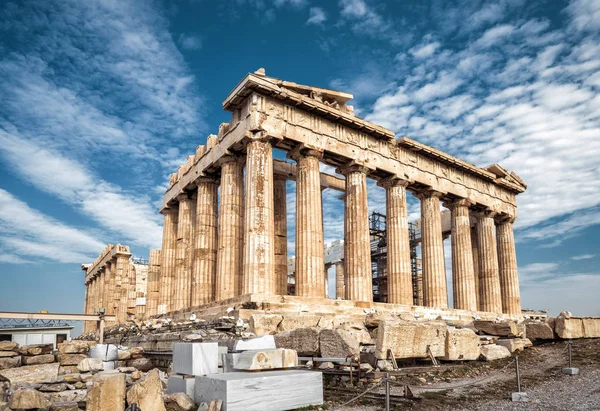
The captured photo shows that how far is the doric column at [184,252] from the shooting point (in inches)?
1021

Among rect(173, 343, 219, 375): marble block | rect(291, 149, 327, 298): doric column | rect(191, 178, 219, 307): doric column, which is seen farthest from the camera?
rect(191, 178, 219, 307): doric column

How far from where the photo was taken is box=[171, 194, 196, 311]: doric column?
2594cm

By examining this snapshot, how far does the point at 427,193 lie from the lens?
27594 millimetres

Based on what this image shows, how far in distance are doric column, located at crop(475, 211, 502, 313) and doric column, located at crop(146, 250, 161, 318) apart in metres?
20.3

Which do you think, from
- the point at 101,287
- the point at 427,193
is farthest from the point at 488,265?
the point at 101,287

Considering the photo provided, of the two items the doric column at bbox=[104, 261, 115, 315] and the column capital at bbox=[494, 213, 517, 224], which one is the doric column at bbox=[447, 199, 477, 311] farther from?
the doric column at bbox=[104, 261, 115, 315]

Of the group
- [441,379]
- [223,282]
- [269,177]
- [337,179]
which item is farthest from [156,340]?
[337,179]

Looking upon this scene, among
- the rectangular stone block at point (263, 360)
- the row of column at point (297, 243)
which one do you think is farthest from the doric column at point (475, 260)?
the rectangular stone block at point (263, 360)

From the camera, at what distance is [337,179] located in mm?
28609

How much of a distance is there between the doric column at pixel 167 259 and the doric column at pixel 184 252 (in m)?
0.97

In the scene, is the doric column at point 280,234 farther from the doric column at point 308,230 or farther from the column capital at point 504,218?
the column capital at point 504,218

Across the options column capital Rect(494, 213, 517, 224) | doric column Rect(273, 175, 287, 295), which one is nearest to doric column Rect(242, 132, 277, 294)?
doric column Rect(273, 175, 287, 295)

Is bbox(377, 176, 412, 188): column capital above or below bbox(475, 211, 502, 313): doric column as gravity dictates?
above

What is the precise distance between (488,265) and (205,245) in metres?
17.7
